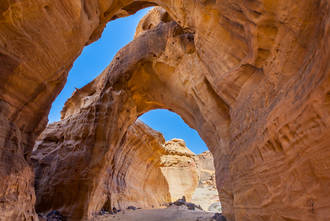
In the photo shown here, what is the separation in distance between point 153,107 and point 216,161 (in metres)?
5.50

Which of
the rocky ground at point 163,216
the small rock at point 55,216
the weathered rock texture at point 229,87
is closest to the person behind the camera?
the weathered rock texture at point 229,87

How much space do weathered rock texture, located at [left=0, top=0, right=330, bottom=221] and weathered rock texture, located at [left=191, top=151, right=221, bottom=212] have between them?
52.6 ft

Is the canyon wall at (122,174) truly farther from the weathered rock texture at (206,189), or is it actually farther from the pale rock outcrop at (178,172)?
the weathered rock texture at (206,189)

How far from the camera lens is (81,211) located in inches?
255

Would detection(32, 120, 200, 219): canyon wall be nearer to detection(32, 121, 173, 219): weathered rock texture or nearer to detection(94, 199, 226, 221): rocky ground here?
detection(32, 121, 173, 219): weathered rock texture

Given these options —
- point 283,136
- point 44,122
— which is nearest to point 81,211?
point 44,122

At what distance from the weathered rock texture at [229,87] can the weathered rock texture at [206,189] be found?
16.0m

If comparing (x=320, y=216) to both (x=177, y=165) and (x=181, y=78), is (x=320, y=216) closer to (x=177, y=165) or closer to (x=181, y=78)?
(x=181, y=78)

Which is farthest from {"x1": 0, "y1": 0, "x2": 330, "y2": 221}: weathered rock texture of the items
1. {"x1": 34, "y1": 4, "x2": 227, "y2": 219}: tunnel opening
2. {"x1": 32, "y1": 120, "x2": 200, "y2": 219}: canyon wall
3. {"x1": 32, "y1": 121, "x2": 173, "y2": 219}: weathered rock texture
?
{"x1": 32, "y1": 120, "x2": 200, "y2": 219}: canyon wall

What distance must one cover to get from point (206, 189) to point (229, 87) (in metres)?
23.1

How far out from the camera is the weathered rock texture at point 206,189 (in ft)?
66.0

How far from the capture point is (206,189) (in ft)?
79.2

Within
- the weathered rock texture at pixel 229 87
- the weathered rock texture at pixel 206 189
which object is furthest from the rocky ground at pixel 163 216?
the weathered rock texture at pixel 206 189

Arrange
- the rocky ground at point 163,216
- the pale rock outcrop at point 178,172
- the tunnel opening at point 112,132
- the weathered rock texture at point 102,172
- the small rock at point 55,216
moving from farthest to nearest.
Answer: the pale rock outcrop at point 178,172 → the weathered rock texture at point 102,172 → the tunnel opening at point 112,132 → the rocky ground at point 163,216 → the small rock at point 55,216
